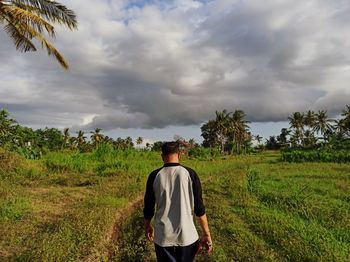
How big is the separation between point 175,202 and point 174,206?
0.04 meters

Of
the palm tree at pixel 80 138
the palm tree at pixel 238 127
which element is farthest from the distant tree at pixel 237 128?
the palm tree at pixel 80 138

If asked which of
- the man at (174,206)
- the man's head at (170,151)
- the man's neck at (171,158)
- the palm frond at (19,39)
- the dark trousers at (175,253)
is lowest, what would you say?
the dark trousers at (175,253)

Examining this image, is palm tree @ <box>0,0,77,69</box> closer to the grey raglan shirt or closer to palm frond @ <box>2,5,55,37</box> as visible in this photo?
palm frond @ <box>2,5,55,37</box>

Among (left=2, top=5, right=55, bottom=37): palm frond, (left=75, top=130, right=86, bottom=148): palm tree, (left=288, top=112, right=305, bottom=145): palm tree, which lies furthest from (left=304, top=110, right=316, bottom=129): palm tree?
(left=2, top=5, right=55, bottom=37): palm frond

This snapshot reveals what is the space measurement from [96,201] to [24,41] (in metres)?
7.66

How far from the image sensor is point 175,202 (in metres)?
3.66

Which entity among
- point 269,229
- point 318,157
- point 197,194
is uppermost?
point 318,157

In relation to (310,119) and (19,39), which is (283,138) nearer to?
(310,119)

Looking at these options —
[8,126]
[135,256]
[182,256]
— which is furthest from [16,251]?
[8,126]

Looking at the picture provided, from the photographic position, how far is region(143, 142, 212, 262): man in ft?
11.9

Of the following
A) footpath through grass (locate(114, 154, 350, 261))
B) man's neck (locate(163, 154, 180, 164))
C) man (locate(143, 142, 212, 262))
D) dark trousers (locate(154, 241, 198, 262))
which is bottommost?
footpath through grass (locate(114, 154, 350, 261))

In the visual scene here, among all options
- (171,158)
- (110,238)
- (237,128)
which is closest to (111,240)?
(110,238)

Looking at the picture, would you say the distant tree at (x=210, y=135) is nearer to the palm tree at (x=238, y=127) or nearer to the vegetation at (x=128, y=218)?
the palm tree at (x=238, y=127)

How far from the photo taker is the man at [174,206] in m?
3.64
